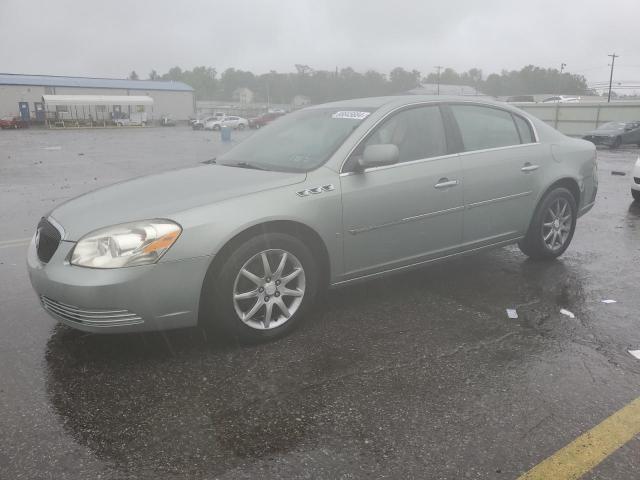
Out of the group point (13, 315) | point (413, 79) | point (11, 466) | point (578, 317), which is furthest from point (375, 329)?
point (413, 79)

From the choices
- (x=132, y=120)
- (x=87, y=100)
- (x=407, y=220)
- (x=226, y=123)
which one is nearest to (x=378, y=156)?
(x=407, y=220)

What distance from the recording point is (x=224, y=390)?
2.91m

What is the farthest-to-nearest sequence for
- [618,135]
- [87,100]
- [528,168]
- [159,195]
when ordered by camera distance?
[87,100] < [618,135] < [528,168] < [159,195]

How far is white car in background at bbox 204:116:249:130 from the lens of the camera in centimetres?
5106

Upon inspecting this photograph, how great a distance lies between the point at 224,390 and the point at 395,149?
1.93m

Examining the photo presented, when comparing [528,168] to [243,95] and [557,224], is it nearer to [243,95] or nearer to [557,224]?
[557,224]

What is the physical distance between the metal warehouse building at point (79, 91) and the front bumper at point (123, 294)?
61.8m

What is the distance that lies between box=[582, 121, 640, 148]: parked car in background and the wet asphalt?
73.8 ft

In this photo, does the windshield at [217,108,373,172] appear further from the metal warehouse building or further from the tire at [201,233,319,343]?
the metal warehouse building

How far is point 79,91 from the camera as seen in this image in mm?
65062

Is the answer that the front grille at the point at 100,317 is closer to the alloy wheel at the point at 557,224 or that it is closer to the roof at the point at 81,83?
the alloy wheel at the point at 557,224

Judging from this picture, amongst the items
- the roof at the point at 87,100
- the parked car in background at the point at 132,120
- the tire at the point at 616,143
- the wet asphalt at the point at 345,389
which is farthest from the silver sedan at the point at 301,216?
the roof at the point at 87,100

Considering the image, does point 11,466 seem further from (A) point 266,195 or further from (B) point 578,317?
(B) point 578,317

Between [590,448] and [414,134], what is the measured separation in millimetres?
2573
